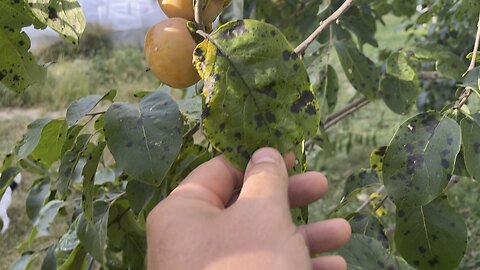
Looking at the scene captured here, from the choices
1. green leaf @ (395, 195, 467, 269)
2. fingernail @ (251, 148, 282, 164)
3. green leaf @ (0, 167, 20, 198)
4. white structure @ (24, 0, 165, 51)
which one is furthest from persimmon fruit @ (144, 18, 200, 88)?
white structure @ (24, 0, 165, 51)

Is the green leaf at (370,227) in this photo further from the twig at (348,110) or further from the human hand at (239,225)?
the twig at (348,110)

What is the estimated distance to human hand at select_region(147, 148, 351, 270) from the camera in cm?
55

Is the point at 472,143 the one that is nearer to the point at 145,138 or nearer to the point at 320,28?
the point at 320,28

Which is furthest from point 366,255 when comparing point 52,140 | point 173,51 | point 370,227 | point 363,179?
point 52,140

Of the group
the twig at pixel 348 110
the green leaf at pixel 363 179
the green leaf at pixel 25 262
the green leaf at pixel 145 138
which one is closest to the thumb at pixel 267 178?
the green leaf at pixel 145 138

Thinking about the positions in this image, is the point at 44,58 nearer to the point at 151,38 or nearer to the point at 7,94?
the point at 7,94

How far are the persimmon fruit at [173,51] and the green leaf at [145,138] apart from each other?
0.19ft

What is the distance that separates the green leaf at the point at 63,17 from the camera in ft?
2.18

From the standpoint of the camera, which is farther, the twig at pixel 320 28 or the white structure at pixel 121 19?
the white structure at pixel 121 19

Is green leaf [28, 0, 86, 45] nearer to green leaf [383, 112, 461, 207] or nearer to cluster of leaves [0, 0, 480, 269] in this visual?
cluster of leaves [0, 0, 480, 269]

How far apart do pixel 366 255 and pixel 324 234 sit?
0.17m

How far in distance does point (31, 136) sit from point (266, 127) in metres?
0.40

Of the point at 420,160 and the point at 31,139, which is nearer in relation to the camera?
the point at 420,160

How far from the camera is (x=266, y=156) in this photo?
0.59m
